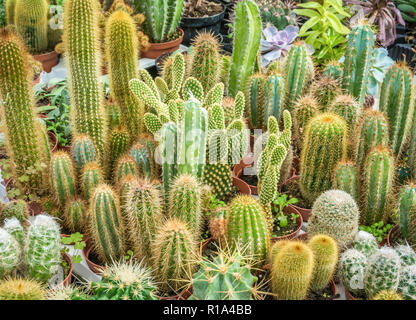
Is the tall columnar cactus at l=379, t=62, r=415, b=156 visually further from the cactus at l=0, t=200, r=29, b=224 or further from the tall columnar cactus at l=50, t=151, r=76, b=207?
the cactus at l=0, t=200, r=29, b=224

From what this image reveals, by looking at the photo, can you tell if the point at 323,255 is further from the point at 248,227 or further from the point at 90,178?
the point at 90,178

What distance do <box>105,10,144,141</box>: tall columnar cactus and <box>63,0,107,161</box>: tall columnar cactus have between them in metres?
0.18

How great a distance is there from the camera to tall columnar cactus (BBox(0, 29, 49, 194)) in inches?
114

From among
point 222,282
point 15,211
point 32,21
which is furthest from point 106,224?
point 32,21

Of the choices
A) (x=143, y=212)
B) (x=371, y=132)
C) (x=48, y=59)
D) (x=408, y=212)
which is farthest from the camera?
(x=48, y=59)

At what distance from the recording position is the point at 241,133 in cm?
327

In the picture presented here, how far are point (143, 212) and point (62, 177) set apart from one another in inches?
31.2

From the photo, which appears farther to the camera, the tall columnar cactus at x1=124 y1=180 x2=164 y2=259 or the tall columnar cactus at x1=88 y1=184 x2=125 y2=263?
the tall columnar cactus at x1=88 y1=184 x2=125 y2=263

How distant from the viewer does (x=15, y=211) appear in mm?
2891

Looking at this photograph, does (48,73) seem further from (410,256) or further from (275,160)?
(410,256)

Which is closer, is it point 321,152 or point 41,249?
point 41,249

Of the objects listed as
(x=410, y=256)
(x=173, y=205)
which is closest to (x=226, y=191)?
(x=173, y=205)

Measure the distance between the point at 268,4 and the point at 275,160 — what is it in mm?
3118

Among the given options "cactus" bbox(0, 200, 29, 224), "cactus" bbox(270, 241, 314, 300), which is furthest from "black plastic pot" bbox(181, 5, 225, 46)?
"cactus" bbox(270, 241, 314, 300)
